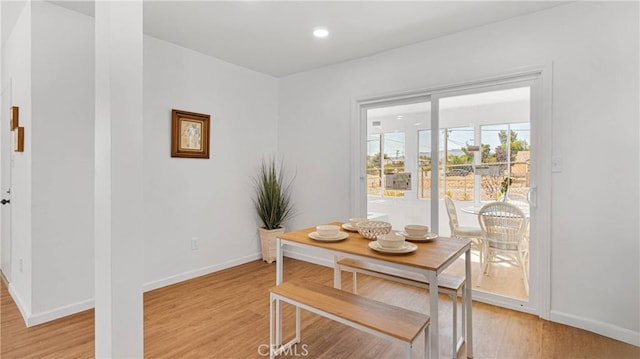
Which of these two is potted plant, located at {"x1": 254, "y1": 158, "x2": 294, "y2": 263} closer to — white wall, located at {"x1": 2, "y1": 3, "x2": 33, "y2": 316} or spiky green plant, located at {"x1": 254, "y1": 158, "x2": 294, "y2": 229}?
spiky green plant, located at {"x1": 254, "y1": 158, "x2": 294, "y2": 229}

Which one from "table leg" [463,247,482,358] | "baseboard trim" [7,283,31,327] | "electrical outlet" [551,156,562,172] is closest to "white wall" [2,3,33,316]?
"baseboard trim" [7,283,31,327]

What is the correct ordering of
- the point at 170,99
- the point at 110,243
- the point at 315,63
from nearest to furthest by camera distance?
1. the point at 110,243
2. the point at 170,99
3. the point at 315,63

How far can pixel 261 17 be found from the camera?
8.73ft

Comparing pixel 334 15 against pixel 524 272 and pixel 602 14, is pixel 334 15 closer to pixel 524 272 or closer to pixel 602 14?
pixel 602 14

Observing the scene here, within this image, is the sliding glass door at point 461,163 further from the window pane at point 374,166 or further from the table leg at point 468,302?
the table leg at point 468,302

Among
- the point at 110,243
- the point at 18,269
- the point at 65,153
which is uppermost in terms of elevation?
the point at 65,153

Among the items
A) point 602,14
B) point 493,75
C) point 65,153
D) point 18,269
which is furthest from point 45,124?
point 602,14

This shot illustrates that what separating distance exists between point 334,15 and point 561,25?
5.86 feet

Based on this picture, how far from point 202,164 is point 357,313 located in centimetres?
260

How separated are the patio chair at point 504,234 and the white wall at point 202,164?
8.92 feet

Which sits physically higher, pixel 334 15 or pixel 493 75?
pixel 334 15

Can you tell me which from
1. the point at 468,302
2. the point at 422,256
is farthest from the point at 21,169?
the point at 468,302

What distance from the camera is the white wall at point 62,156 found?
2.39 m

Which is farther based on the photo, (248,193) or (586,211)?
(248,193)
